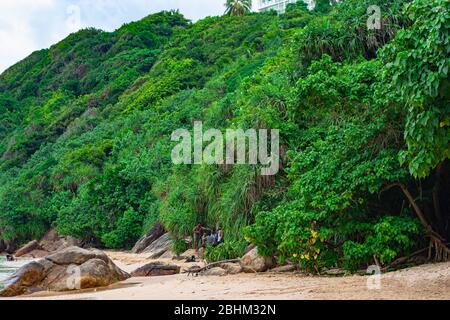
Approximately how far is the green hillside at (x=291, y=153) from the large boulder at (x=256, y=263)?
1.31 ft

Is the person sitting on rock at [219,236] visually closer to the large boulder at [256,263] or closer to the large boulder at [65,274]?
the large boulder at [65,274]

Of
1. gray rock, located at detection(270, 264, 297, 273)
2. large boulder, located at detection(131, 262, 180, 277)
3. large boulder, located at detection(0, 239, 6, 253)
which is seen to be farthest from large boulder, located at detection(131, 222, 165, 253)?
gray rock, located at detection(270, 264, 297, 273)

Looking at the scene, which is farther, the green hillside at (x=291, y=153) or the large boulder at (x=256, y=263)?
the large boulder at (x=256, y=263)

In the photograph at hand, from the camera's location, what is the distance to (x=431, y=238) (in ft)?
37.9

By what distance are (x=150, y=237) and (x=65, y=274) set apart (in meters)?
16.9

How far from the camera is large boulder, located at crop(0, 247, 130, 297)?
1417 cm

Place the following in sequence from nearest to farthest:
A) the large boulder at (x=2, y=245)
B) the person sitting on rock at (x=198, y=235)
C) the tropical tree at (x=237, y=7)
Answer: the person sitting on rock at (x=198, y=235) < the large boulder at (x=2, y=245) < the tropical tree at (x=237, y=7)

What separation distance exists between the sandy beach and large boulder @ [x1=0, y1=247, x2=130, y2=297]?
952 millimetres

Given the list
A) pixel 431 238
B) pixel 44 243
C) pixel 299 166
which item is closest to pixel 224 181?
pixel 299 166

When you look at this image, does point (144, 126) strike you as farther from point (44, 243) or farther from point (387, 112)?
point (387, 112)

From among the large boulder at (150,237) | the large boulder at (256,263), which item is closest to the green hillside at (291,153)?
the large boulder at (256,263)

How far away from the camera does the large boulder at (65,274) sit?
558 inches

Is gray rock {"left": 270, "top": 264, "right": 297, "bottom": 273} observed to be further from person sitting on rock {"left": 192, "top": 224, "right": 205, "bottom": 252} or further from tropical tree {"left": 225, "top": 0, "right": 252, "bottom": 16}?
tropical tree {"left": 225, "top": 0, "right": 252, "bottom": 16}
